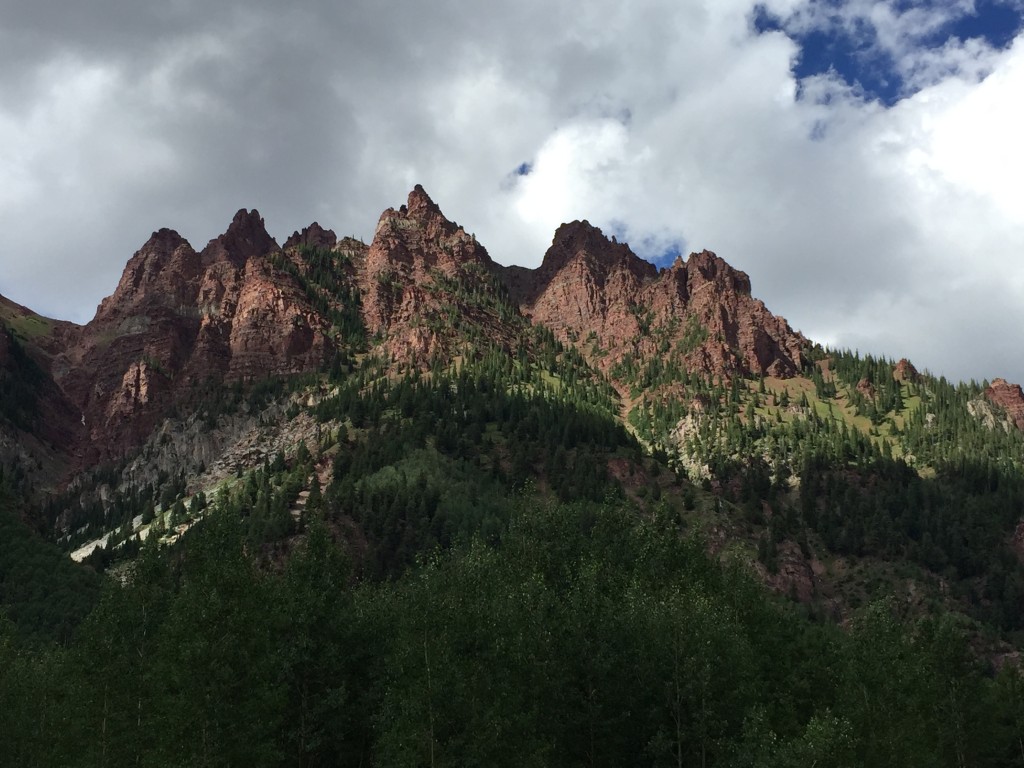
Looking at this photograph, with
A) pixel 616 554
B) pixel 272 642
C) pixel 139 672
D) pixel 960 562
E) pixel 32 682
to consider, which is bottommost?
pixel 32 682

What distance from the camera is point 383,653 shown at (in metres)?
65.2

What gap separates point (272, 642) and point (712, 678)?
107ft

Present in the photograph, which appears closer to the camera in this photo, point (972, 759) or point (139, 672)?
point (139, 672)

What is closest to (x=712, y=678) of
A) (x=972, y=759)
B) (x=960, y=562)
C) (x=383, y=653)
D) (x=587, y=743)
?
(x=587, y=743)

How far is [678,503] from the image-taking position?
194 metres

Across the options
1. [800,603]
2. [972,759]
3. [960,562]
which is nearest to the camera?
[972,759]

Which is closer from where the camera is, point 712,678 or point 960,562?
point 712,678

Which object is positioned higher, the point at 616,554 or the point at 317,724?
the point at 616,554

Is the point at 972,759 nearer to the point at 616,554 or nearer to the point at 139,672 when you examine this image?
the point at 616,554

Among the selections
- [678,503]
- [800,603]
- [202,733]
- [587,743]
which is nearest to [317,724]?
[202,733]

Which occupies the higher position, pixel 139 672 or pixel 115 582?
pixel 115 582

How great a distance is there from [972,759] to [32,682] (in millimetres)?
88262

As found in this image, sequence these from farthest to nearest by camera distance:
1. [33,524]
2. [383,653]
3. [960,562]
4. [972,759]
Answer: [960,562], [33,524], [972,759], [383,653]

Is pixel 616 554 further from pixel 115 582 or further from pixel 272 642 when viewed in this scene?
pixel 115 582
